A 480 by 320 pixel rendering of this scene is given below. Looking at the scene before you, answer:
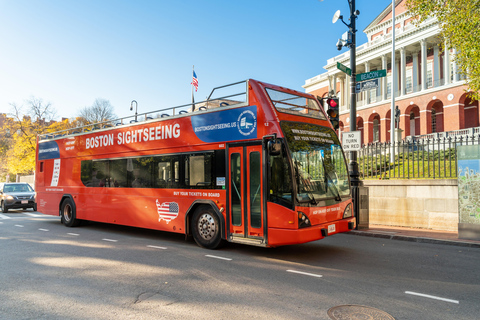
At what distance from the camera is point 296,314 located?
4.15 m

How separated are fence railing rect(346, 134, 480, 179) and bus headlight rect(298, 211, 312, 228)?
691 cm

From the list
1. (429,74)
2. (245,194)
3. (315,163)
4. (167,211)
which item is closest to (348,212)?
(315,163)

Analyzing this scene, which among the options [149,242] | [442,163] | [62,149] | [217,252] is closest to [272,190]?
[217,252]

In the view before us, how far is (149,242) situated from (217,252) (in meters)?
2.38

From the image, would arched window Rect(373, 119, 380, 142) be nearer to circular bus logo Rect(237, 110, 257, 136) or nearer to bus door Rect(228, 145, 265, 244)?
circular bus logo Rect(237, 110, 257, 136)

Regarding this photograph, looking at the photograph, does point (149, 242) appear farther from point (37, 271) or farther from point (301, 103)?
point (301, 103)

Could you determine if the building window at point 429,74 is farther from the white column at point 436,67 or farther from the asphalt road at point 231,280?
the asphalt road at point 231,280

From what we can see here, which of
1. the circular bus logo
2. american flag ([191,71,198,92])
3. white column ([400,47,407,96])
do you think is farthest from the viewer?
white column ([400,47,407,96])

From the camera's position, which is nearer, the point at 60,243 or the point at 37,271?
the point at 37,271

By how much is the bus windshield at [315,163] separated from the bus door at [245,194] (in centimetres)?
75

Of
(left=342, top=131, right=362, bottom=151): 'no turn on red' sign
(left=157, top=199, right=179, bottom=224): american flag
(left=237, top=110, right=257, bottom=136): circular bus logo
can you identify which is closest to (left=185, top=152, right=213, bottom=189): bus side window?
(left=157, top=199, right=179, bottom=224): american flag

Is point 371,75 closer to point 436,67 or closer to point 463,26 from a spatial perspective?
point 463,26

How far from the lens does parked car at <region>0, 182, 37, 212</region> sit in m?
19.2

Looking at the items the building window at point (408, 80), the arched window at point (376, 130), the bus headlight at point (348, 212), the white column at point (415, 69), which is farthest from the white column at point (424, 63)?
the bus headlight at point (348, 212)
